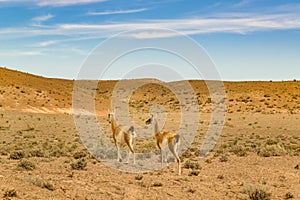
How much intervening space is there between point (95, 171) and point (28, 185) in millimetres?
4639

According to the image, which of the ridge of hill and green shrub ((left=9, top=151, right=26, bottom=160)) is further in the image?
the ridge of hill

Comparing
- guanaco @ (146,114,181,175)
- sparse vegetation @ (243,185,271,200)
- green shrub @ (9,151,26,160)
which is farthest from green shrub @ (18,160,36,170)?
sparse vegetation @ (243,185,271,200)

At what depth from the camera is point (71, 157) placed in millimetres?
19344

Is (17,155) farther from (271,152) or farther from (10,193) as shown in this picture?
(271,152)

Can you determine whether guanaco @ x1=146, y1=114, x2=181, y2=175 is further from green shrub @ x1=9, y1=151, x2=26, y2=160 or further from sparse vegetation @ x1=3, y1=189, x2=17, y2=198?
green shrub @ x1=9, y1=151, x2=26, y2=160

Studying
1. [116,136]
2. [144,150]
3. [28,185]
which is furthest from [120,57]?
[144,150]

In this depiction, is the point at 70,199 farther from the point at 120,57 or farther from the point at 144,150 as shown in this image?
the point at 144,150

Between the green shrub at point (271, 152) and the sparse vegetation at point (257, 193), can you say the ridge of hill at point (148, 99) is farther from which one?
the sparse vegetation at point (257, 193)

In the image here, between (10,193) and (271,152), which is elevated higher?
(271,152)

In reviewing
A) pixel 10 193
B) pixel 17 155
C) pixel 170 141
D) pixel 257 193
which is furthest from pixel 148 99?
pixel 10 193

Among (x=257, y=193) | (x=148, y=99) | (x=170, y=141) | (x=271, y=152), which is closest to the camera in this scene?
(x=257, y=193)

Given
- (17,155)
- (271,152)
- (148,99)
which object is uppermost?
(148,99)

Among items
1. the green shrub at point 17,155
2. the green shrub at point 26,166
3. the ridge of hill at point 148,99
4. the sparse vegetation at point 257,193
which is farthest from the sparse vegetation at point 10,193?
the ridge of hill at point 148,99

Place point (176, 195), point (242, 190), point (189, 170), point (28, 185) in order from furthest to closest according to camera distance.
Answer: point (189, 170) → point (242, 190) → point (176, 195) → point (28, 185)
